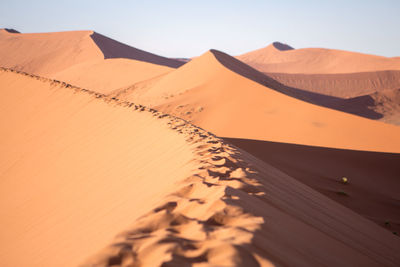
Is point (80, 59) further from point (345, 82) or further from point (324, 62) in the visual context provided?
point (324, 62)

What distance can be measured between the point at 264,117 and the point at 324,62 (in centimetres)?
6379

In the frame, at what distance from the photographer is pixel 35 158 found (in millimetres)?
6238

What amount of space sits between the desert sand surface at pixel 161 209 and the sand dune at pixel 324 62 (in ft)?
196

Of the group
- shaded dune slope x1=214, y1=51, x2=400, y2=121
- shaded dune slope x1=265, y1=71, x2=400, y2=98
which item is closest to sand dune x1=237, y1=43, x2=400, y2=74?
shaded dune slope x1=265, y1=71, x2=400, y2=98

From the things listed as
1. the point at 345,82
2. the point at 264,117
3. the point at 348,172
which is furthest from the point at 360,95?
the point at 348,172

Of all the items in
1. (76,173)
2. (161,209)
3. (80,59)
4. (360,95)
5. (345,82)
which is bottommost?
(76,173)

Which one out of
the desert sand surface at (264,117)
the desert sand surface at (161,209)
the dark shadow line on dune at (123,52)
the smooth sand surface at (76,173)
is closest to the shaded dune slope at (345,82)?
the dark shadow line on dune at (123,52)

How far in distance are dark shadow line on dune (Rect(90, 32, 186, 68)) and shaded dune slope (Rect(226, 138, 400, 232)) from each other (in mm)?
38256

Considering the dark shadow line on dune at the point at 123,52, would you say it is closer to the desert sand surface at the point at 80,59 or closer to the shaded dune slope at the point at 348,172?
the desert sand surface at the point at 80,59

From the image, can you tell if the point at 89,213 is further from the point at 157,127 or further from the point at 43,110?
the point at 43,110

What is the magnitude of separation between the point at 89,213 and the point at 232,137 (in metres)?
6.72

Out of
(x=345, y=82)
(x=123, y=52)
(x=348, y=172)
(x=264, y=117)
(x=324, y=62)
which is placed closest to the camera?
(x=348, y=172)

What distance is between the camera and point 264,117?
34.4ft

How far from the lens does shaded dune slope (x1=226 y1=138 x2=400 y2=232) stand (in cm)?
565
